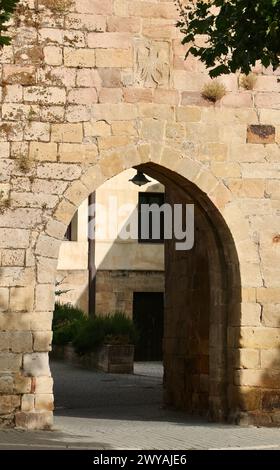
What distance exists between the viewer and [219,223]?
12148mm

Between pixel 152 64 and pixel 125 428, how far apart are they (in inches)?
158

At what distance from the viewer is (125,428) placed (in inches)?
455

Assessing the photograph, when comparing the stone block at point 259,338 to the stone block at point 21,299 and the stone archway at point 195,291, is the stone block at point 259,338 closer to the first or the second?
the stone archway at point 195,291

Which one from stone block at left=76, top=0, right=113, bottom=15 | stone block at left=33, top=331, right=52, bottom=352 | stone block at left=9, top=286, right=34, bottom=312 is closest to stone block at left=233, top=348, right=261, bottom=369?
stone block at left=33, top=331, right=52, bottom=352

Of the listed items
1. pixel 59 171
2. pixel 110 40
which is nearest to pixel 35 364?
pixel 59 171

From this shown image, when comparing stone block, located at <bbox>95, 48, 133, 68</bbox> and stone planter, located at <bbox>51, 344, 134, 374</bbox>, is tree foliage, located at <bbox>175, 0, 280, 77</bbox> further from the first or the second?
stone planter, located at <bbox>51, 344, 134, 374</bbox>

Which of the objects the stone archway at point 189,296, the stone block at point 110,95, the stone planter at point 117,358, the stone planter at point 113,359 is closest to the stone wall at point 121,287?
the stone planter at point 113,359

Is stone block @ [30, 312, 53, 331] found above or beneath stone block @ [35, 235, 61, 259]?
beneath

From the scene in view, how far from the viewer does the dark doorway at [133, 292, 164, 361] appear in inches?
1078

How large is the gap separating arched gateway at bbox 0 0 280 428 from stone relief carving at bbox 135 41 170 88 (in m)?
0.01

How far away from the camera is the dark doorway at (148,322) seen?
89.9 ft

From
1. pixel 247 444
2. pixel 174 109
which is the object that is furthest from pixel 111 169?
pixel 247 444

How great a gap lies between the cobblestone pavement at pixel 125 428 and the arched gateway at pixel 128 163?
538mm

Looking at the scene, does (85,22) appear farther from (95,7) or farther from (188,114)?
(188,114)
